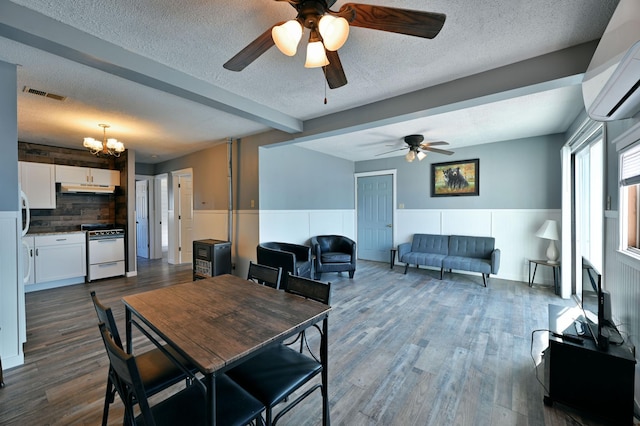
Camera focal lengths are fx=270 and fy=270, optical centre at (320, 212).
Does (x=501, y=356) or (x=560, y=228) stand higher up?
(x=560, y=228)

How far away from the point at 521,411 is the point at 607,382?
512 millimetres

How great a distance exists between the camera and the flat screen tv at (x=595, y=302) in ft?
5.48

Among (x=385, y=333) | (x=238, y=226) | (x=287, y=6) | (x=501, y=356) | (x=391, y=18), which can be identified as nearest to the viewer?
(x=391, y=18)

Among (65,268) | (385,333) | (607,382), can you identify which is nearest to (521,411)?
Answer: (607,382)

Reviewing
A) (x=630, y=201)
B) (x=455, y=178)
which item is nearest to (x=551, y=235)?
(x=455, y=178)

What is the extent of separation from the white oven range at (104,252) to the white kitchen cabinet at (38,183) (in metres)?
0.71

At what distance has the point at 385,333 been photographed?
107 inches

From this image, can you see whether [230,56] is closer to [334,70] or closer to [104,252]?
[334,70]

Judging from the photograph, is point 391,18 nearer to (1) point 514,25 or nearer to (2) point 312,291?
(1) point 514,25

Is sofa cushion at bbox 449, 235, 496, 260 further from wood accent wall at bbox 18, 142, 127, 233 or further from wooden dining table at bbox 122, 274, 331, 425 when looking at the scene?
wood accent wall at bbox 18, 142, 127, 233

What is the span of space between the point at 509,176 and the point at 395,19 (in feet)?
14.8

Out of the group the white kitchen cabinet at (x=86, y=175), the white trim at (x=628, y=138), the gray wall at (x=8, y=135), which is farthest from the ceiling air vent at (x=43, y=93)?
the white trim at (x=628, y=138)

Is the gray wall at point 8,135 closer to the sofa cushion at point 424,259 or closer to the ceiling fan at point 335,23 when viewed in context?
the ceiling fan at point 335,23

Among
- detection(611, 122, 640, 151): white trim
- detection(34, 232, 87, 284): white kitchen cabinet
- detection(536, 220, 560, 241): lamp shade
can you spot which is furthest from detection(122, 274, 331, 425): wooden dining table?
detection(536, 220, 560, 241): lamp shade
